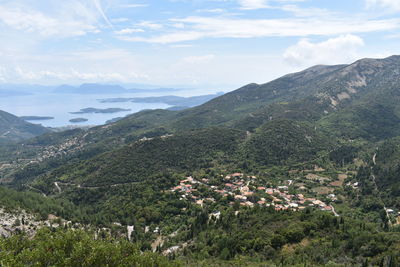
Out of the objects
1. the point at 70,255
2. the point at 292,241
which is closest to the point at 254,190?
the point at 292,241

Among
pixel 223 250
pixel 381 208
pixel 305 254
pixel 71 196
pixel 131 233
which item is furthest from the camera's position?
pixel 71 196

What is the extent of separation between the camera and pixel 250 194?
76.1 meters

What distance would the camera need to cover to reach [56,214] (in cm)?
5978

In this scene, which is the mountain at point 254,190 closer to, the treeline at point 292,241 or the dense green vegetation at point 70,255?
the treeline at point 292,241

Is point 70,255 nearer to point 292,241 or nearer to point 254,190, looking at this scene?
point 292,241

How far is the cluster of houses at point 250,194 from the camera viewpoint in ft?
236

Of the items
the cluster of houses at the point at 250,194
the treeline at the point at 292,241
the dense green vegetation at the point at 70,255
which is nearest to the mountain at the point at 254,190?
the treeline at the point at 292,241

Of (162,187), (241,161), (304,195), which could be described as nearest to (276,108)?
(241,161)

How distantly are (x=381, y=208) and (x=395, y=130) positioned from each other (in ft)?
355

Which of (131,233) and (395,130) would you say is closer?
(131,233)

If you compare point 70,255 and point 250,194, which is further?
point 250,194

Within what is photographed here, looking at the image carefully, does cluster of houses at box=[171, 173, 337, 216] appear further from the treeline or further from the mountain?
the treeline

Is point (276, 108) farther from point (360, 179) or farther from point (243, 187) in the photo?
point (243, 187)

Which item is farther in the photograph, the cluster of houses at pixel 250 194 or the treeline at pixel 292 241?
the cluster of houses at pixel 250 194
